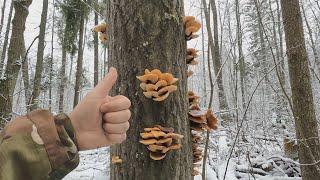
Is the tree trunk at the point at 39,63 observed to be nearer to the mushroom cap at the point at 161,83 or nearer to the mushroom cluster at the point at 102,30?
the mushroom cluster at the point at 102,30

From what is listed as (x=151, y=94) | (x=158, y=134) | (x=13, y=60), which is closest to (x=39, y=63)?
(x=13, y=60)

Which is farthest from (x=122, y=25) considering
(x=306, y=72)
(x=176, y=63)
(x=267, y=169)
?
(x=267, y=169)

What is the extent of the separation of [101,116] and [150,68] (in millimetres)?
442

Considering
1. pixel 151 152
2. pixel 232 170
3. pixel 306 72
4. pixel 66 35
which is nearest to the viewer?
pixel 151 152

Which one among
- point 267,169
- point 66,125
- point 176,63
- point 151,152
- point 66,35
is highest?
point 66,35

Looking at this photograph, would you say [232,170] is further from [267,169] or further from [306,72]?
[306,72]

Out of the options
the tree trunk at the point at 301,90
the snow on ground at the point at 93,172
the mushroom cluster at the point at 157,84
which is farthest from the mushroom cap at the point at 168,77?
the snow on ground at the point at 93,172

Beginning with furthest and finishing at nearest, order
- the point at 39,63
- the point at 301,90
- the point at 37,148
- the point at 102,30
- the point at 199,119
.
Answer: the point at 39,63
the point at 301,90
the point at 102,30
the point at 199,119
the point at 37,148

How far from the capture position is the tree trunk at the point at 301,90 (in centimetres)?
512

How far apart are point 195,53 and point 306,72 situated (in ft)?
12.6

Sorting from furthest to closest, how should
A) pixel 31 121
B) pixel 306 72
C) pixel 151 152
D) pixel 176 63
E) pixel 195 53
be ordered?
pixel 306 72, pixel 195 53, pixel 176 63, pixel 151 152, pixel 31 121

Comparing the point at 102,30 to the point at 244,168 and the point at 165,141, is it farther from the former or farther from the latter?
the point at 244,168

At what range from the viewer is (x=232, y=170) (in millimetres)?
6305

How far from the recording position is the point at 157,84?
1.70 m
